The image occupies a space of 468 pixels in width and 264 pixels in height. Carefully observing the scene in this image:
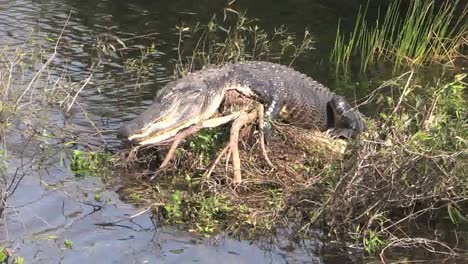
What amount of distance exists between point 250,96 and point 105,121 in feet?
4.87

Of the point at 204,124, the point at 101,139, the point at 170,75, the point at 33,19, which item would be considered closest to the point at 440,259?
the point at 204,124

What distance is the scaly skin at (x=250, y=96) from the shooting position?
244 inches

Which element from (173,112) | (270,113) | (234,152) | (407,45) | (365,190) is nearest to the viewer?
(365,190)

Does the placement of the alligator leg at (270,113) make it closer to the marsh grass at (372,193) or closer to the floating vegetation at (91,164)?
the marsh grass at (372,193)

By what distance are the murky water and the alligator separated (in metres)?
0.62

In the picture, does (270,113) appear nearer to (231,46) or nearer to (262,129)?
(262,129)

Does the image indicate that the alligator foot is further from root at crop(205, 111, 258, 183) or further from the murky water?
the murky water

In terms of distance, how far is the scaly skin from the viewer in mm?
6195

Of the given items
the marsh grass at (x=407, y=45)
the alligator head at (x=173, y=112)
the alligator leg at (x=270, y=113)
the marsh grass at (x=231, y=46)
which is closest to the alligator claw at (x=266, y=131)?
the alligator leg at (x=270, y=113)

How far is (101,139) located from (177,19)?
4937mm

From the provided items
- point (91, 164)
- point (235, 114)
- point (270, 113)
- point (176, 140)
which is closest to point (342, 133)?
point (270, 113)

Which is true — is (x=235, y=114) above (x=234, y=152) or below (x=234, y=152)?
above

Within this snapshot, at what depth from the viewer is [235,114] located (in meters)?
6.20

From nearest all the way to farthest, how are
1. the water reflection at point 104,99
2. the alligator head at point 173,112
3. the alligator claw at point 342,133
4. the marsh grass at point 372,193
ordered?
the water reflection at point 104,99, the marsh grass at point 372,193, the alligator head at point 173,112, the alligator claw at point 342,133
